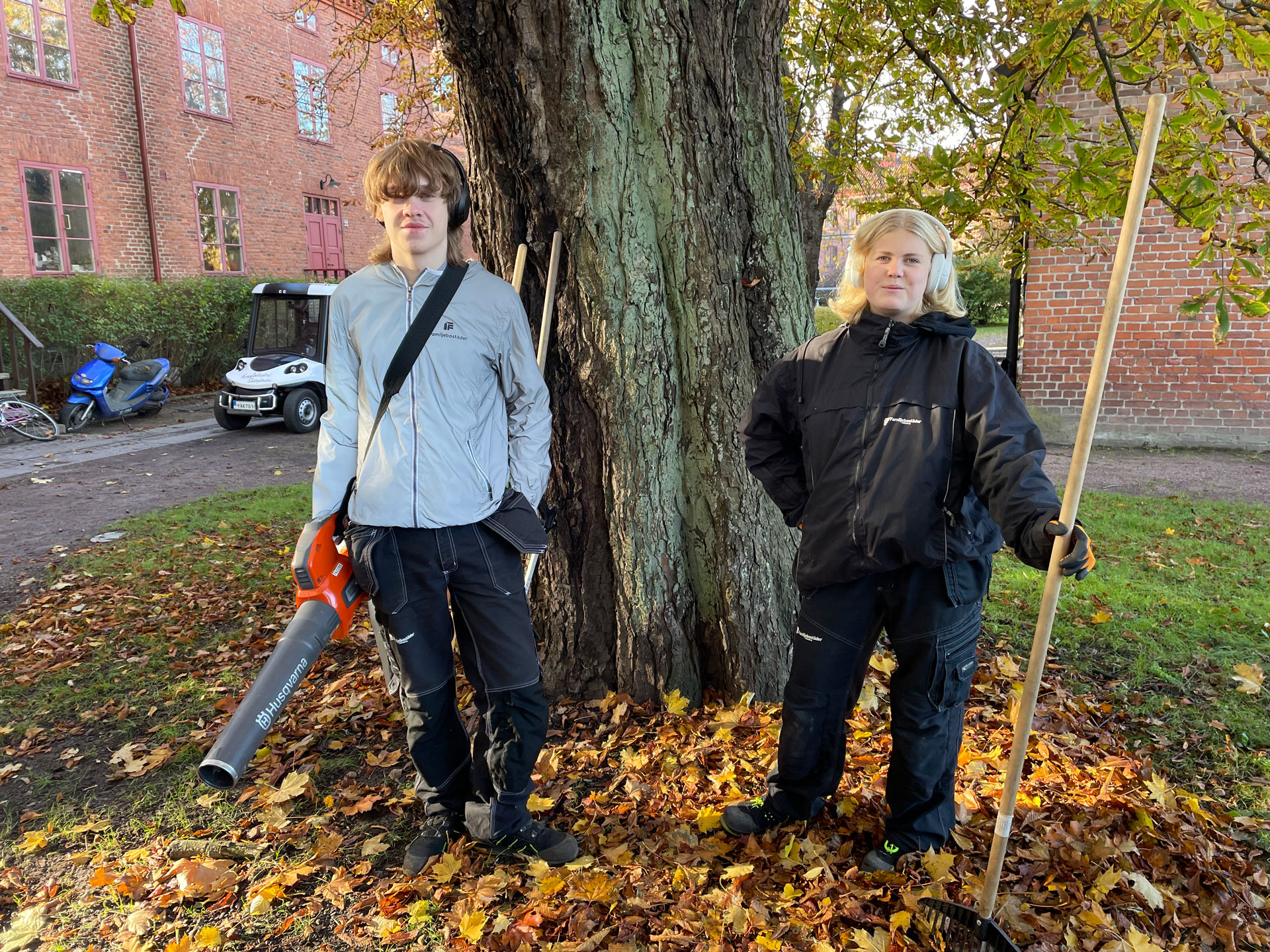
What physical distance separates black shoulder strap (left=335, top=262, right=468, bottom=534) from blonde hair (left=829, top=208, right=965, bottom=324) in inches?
47.6

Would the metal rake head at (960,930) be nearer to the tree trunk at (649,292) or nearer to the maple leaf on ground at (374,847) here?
the tree trunk at (649,292)

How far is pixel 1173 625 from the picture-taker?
15.2ft

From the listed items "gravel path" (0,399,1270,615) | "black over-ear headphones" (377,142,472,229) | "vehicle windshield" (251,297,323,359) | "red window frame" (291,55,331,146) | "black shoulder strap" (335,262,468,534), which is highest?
"red window frame" (291,55,331,146)

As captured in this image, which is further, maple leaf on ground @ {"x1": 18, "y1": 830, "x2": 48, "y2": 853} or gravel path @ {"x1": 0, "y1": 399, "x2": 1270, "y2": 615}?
gravel path @ {"x1": 0, "y1": 399, "x2": 1270, "y2": 615}

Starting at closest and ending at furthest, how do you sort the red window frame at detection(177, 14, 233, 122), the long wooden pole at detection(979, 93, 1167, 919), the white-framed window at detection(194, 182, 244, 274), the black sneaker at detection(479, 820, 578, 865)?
the long wooden pole at detection(979, 93, 1167, 919) → the black sneaker at detection(479, 820, 578, 865) → the red window frame at detection(177, 14, 233, 122) → the white-framed window at detection(194, 182, 244, 274)

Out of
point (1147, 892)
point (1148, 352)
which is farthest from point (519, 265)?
point (1148, 352)

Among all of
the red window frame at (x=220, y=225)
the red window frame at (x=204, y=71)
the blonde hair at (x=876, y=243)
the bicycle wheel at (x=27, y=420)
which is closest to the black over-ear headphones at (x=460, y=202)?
the blonde hair at (x=876, y=243)

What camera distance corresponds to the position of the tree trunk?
3.18 metres

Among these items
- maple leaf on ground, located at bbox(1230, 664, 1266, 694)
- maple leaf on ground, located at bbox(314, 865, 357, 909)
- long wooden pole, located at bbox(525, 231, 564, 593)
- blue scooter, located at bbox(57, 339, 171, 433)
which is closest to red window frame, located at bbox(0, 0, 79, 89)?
blue scooter, located at bbox(57, 339, 171, 433)

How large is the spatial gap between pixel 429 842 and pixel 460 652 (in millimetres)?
631

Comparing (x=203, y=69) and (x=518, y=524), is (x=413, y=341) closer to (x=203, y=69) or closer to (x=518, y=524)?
(x=518, y=524)

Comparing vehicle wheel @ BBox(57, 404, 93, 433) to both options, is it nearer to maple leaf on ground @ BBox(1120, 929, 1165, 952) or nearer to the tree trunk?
the tree trunk

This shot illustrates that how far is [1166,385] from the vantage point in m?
9.21

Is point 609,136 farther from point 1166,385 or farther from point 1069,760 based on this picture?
point 1166,385
